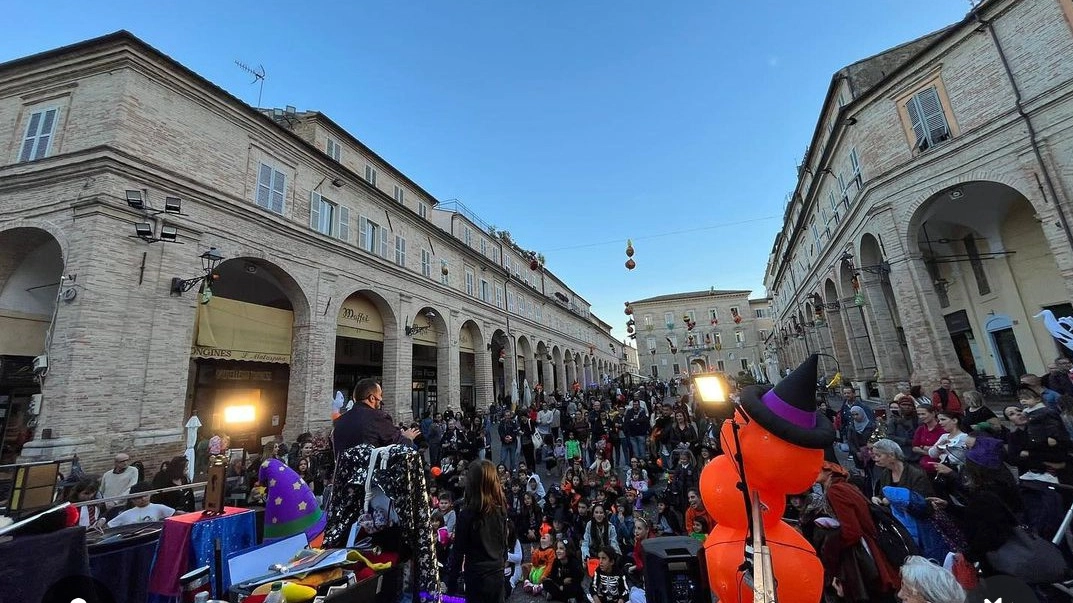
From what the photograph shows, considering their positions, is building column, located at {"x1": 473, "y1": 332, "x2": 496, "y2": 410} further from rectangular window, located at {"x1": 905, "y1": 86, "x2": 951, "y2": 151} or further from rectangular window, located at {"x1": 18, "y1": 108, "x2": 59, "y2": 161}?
rectangular window, located at {"x1": 905, "y1": 86, "x2": 951, "y2": 151}

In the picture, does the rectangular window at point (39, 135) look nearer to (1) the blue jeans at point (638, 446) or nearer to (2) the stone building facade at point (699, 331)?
(1) the blue jeans at point (638, 446)

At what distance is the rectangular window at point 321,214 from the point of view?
45.5 feet

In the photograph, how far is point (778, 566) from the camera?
227 cm

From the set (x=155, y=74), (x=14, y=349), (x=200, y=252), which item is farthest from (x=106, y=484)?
(x=155, y=74)

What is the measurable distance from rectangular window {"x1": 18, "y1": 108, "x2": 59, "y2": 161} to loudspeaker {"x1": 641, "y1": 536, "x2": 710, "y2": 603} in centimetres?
1506

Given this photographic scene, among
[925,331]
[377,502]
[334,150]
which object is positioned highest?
[334,150]

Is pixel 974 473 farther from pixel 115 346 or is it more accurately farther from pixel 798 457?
pixel 115 346

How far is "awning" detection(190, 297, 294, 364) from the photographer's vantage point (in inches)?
412

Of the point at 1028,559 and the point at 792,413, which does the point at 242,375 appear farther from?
the point at 1028,559

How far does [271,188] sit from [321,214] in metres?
1.80

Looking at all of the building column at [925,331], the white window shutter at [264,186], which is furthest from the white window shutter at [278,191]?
the building column at [925,331]

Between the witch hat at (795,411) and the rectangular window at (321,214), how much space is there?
48.7ft

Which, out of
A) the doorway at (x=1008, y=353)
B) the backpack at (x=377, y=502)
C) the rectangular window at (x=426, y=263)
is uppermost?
the rectangular window at (x=426, y=263)

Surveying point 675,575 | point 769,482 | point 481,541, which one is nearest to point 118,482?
point 481,541
